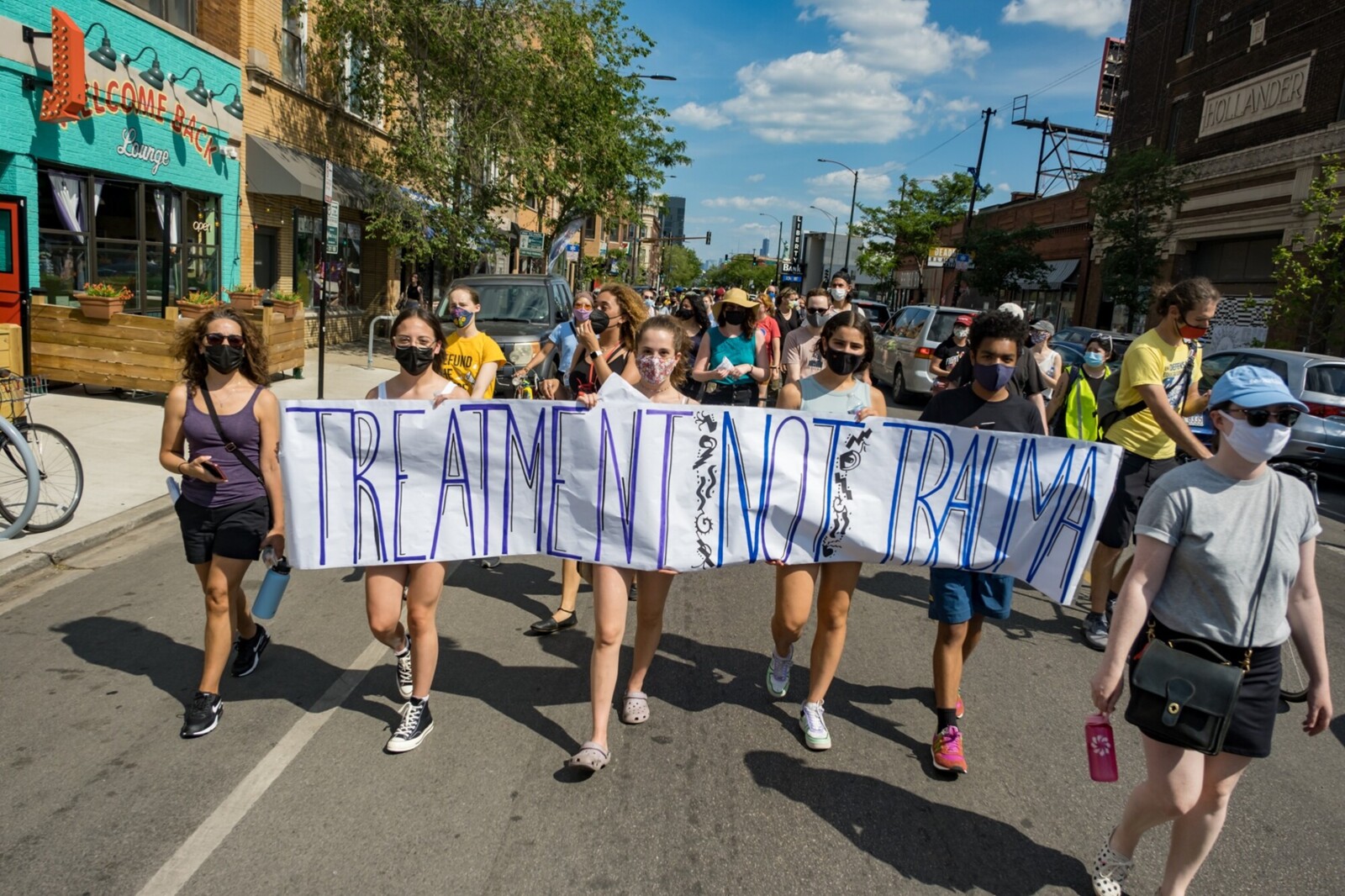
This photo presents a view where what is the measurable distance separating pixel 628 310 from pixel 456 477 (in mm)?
1934

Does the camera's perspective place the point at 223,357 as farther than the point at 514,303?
No

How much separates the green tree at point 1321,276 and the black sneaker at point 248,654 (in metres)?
18.8

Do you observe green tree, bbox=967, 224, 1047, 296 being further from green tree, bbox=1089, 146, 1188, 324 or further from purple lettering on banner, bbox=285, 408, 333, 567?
purple lettering on banner, bbox=285, 408, 333, 567

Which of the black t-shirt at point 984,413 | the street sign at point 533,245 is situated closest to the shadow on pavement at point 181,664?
the black t-shirt at point 984,413

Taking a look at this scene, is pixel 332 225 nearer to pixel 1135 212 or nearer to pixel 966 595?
pixel 966 595

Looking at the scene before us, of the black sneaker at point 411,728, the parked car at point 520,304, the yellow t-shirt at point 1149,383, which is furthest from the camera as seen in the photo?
the parked car at point 520,304

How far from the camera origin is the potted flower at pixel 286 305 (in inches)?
549

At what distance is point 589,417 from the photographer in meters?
3.91

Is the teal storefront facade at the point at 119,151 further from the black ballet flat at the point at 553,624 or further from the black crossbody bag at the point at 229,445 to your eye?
the black ballet flat at the point at 553,624

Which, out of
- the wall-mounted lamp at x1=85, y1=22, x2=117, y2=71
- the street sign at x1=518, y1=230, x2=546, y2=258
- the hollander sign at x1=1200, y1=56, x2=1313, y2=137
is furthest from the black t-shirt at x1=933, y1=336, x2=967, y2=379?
the street sign at x1=518, y1=230, x2=546, y2=258

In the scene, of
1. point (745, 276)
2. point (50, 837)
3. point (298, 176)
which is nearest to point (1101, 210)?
point (298, 176)

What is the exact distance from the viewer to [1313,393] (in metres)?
11.8

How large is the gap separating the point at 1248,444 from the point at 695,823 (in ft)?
A: 7.20

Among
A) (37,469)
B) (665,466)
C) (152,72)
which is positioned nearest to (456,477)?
(665,466)
